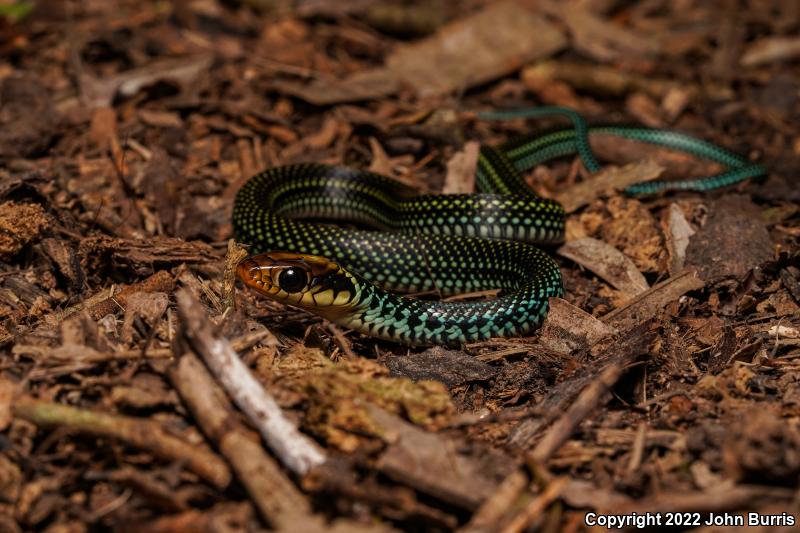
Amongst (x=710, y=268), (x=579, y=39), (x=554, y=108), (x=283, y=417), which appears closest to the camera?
(x=283, y=417)

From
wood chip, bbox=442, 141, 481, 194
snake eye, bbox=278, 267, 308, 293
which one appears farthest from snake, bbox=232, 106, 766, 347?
wood chip, bbox=442, 141, 481, 194

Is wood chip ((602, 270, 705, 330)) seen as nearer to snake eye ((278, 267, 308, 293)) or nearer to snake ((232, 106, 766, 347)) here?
snake ((232, 106, 766, 347))

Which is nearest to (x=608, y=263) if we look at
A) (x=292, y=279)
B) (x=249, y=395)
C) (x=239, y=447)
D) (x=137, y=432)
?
(x=292, y=279)

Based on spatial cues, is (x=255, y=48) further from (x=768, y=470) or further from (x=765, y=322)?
(x=768, y=470)

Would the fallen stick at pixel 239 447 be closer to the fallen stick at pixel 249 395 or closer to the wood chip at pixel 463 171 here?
the fallen stick at pixel 249 395

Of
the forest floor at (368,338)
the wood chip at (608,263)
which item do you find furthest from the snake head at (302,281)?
the wood chip at (608,263)

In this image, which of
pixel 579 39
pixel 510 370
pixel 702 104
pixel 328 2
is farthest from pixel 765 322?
pixel 328 2
